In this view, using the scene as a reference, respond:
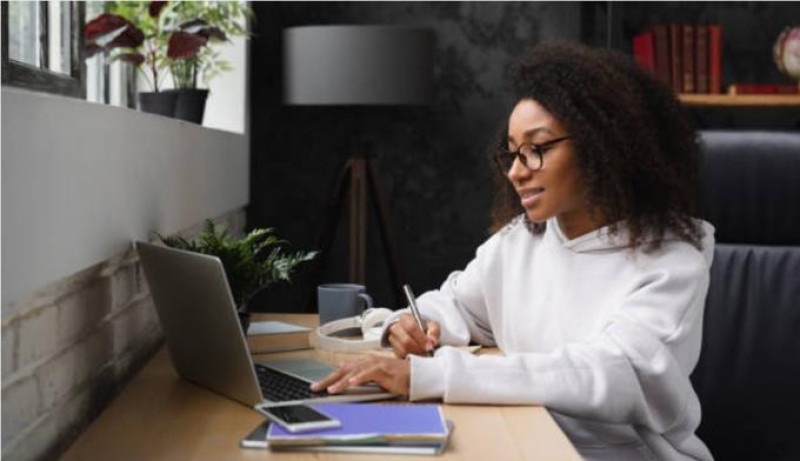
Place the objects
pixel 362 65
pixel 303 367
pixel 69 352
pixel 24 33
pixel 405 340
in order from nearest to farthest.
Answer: pixel 69 352 < pixel 303 367 < pixel 405 340 < pixel 24 33 < pixel 362 65

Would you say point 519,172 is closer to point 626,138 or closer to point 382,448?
point 626,138

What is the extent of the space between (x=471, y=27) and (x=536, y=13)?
→ 260 millimetres

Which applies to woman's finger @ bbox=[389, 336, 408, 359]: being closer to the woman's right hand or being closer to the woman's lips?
the woman's right hand

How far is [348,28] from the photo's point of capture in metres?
3.56

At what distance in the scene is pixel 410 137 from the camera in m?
4.23

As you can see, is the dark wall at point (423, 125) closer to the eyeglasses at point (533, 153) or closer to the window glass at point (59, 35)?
the window glass at point (59, 35)

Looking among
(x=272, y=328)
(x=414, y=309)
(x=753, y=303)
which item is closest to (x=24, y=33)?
(x=272, y=328)

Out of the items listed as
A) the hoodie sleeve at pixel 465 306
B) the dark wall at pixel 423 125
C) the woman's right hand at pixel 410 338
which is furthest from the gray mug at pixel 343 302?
the dark wall at pixel 423 125

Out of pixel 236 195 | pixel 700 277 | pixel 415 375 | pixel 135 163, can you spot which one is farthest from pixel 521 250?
pixel 236 195

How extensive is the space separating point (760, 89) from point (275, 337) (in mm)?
2634

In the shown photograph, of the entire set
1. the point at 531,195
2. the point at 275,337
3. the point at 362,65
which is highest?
the point at 362,65

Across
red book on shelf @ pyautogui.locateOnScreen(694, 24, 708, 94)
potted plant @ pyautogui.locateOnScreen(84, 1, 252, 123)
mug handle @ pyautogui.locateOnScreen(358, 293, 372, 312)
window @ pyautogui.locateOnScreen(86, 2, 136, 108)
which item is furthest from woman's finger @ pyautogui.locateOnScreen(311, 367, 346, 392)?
red book on shelf @ pyautogui.locateOnScreen(694, 24, 708, 94)

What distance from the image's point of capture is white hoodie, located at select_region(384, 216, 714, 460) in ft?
4.58

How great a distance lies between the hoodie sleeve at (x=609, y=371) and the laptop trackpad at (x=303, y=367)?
0.18 m
